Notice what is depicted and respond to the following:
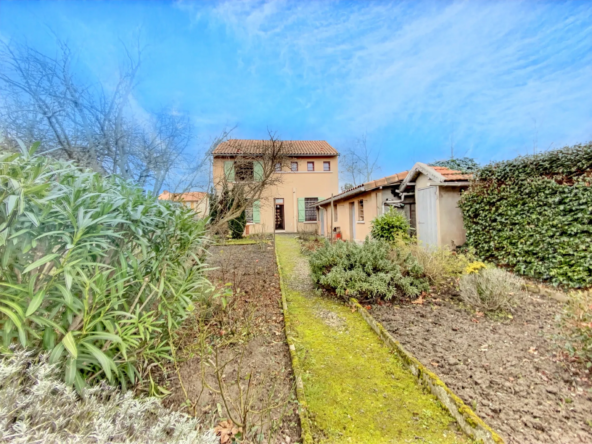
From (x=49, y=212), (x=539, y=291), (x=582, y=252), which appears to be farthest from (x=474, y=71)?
(x=49, y=212)

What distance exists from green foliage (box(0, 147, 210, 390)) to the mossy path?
1636mm

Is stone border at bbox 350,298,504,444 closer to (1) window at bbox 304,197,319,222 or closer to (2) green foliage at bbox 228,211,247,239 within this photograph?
(2) green foliage at bbox 228,211,247,239

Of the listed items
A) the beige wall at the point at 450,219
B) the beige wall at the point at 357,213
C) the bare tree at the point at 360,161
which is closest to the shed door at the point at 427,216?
the beige wall at the point at 450,219

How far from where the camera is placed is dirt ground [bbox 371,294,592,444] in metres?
2.10

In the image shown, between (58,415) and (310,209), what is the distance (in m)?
20.0

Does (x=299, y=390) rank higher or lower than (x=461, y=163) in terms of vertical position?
lower

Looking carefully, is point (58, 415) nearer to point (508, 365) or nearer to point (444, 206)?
point (508, 365)

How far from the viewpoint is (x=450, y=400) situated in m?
2.28

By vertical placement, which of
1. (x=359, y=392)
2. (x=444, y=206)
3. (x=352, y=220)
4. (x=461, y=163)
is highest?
(x=461, y=163)

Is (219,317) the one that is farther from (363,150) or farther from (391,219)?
(363,150)

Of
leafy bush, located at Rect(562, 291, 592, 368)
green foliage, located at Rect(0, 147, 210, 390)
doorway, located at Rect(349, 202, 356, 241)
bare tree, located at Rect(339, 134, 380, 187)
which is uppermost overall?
bare tree, located at Rect(339, 134, 380, 187)

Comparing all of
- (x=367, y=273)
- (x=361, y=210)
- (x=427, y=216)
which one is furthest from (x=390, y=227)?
(x=361, y=210)

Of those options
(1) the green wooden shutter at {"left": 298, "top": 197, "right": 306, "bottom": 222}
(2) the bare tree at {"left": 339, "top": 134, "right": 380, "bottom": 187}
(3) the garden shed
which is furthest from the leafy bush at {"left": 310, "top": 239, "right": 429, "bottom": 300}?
(2) the bare tree at {"left": 339, "top": 134, "right": 380, "bottom": 187}

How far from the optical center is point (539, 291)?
17.3 feet
